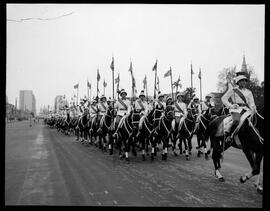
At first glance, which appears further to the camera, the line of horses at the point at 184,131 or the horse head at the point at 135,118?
the horse head at the point at 135,118

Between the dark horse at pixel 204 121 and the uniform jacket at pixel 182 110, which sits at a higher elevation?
the uniform jacket at pixel 182 110

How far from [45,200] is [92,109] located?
40.9 ft

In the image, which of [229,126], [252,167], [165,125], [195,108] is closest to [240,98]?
[229,126]

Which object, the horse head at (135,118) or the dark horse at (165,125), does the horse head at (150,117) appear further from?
the horse head at (135,118)

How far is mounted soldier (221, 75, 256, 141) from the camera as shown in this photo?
7476 mm

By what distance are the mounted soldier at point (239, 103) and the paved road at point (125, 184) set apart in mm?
1586

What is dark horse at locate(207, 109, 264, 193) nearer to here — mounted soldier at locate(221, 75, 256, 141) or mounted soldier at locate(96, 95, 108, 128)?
mounted soldier at locate(221, 75, 256, 141)

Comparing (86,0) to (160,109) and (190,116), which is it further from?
(190,116)

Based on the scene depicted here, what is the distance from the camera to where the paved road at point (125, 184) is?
20.4 ft

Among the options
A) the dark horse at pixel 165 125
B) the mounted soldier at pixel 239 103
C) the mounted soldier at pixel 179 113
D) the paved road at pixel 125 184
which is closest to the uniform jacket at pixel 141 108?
the dark horse at pixel 165 125

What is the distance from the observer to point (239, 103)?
25.3ft

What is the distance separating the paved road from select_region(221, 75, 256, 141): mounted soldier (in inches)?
62.4

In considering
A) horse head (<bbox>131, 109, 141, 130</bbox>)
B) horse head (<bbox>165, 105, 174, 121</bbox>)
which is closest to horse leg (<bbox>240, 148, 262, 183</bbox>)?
horse head (<bbox>165, 105, 174, 121</bbox>)

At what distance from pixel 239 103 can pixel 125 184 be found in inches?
154
